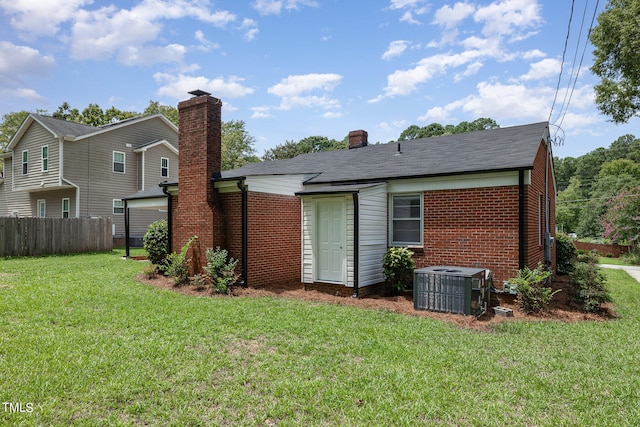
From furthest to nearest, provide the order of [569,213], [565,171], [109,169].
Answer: [565,171]
[569,213]
[109,169]

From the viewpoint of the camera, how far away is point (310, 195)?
957cm

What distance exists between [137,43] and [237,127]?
3091 centimetres

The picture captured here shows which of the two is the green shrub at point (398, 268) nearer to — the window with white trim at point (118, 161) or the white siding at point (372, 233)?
the white siding at point (372, 233)

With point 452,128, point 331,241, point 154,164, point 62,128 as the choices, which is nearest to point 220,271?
point 331,241

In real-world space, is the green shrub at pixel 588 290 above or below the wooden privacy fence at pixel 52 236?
below

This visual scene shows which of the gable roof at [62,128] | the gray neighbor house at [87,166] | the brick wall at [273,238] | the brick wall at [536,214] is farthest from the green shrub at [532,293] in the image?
the gable roof at [62,128]

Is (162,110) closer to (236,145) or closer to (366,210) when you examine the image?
(236,145)

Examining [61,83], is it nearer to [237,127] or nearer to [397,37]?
→ [397,37]

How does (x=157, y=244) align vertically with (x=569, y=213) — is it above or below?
below

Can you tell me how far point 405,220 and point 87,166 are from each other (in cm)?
1939

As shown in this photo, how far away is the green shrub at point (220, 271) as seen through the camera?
355 inches

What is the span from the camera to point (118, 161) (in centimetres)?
2258

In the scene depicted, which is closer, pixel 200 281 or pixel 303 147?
pixel 200 281

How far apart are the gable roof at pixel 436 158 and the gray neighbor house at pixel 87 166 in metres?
12.1
